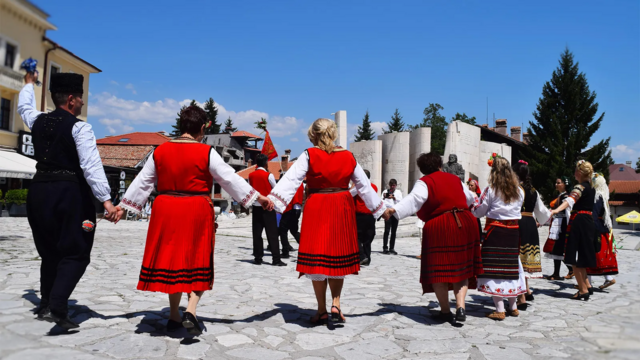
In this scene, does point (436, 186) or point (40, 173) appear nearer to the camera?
point (40, 173)

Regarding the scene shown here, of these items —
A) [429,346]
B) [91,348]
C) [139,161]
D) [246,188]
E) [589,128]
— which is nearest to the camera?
[91,348]

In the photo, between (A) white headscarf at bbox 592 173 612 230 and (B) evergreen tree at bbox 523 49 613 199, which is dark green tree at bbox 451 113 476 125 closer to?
(B) evergreen tree at bbox 523 49 613 199

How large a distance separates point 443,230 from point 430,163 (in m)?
0.69

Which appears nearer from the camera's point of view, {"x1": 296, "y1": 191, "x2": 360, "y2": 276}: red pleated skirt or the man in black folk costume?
the man in black folk costume

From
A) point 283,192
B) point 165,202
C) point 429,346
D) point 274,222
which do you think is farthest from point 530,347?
point 274,222

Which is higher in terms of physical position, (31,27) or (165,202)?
(31,27)

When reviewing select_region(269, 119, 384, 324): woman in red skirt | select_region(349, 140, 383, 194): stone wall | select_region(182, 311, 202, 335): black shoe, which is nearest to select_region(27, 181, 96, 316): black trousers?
select_region(182, 311, 202, 335): black shoe

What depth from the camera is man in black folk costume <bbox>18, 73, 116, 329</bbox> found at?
3824 millimetres

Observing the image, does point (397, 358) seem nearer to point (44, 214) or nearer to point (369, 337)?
point (369, 337)

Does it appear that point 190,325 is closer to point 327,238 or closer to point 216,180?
point 216,180

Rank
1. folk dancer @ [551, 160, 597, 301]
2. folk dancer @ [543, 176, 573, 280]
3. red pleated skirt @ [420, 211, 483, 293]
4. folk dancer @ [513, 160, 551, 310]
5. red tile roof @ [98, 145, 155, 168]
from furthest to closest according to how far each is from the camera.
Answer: red tile roof @ [98, 145, 155, 168] → folk dancer @ [543, 176, 573, 280] → folk dancer @ [551, 160, 597, 301] → folk dancer @ [513, 160, 551, 310] → red pleated skirt @ [420, 211, 483, 293]

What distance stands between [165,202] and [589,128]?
144 feet

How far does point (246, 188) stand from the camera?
414 centimetres

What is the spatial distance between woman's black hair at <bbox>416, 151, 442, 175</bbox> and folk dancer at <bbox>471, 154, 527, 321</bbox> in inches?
31.2
